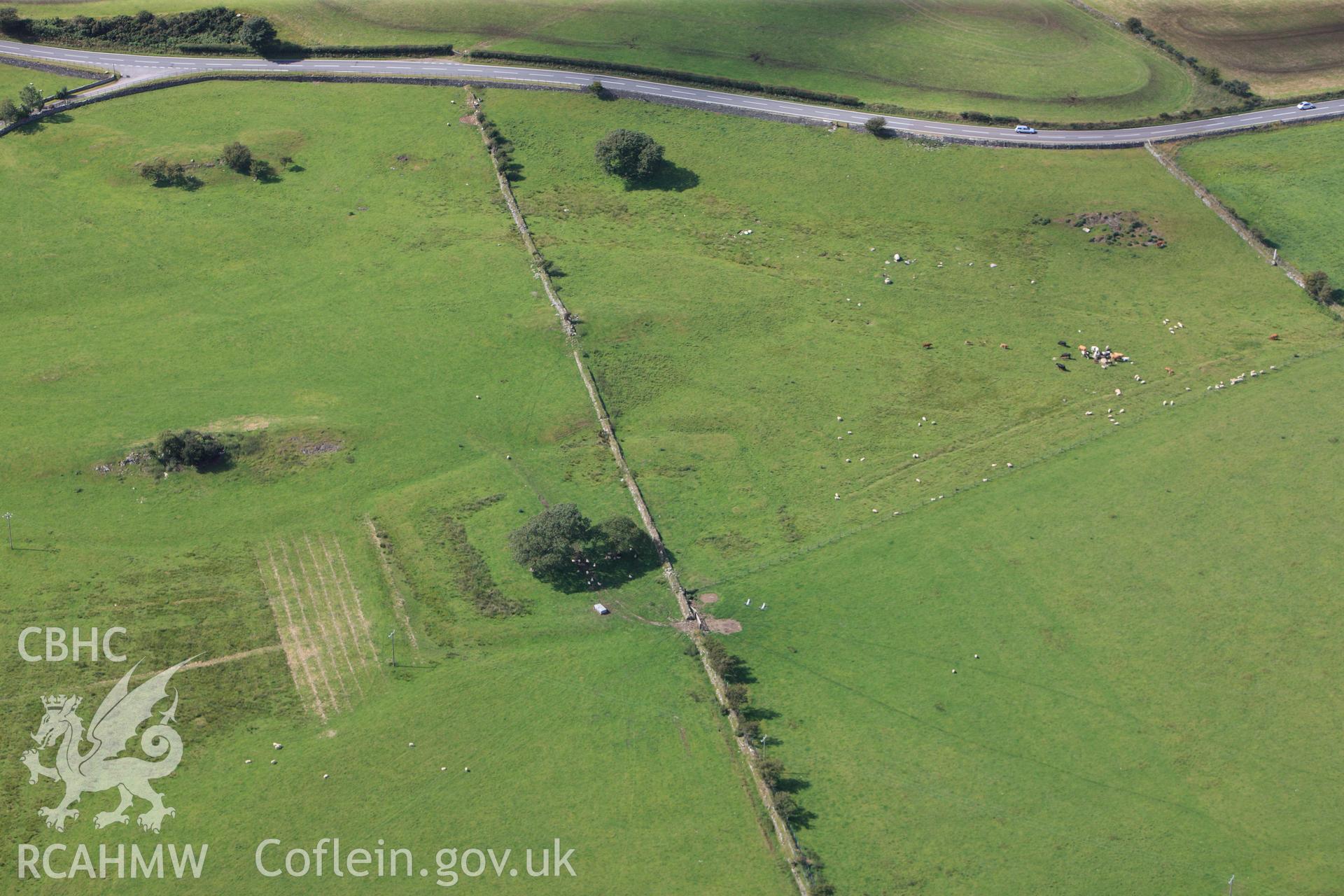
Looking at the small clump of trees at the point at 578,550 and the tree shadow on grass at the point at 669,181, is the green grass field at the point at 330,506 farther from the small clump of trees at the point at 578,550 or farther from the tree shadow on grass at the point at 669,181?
the tree shadow on grass at the point at 669,181

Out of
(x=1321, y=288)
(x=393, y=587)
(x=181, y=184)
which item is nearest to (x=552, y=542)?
(x=393, y=587)

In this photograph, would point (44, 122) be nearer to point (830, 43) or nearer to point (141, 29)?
point (141, 29)

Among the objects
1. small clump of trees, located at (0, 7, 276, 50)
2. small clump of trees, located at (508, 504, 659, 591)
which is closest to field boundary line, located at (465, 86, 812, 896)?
small clump of trees, located at (508, 504, 659, 591)

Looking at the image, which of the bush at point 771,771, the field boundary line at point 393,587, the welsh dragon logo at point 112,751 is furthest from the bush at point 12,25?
the bush at point 771,771

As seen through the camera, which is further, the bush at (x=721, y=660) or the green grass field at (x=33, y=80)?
the green grass field at (x=33, y=80)

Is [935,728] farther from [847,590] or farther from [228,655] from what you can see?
[228,655]

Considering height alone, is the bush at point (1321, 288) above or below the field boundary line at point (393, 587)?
Result: above

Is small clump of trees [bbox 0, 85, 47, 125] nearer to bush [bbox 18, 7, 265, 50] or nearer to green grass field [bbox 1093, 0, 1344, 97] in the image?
bush [bbox 18, 7, 265, 50]
